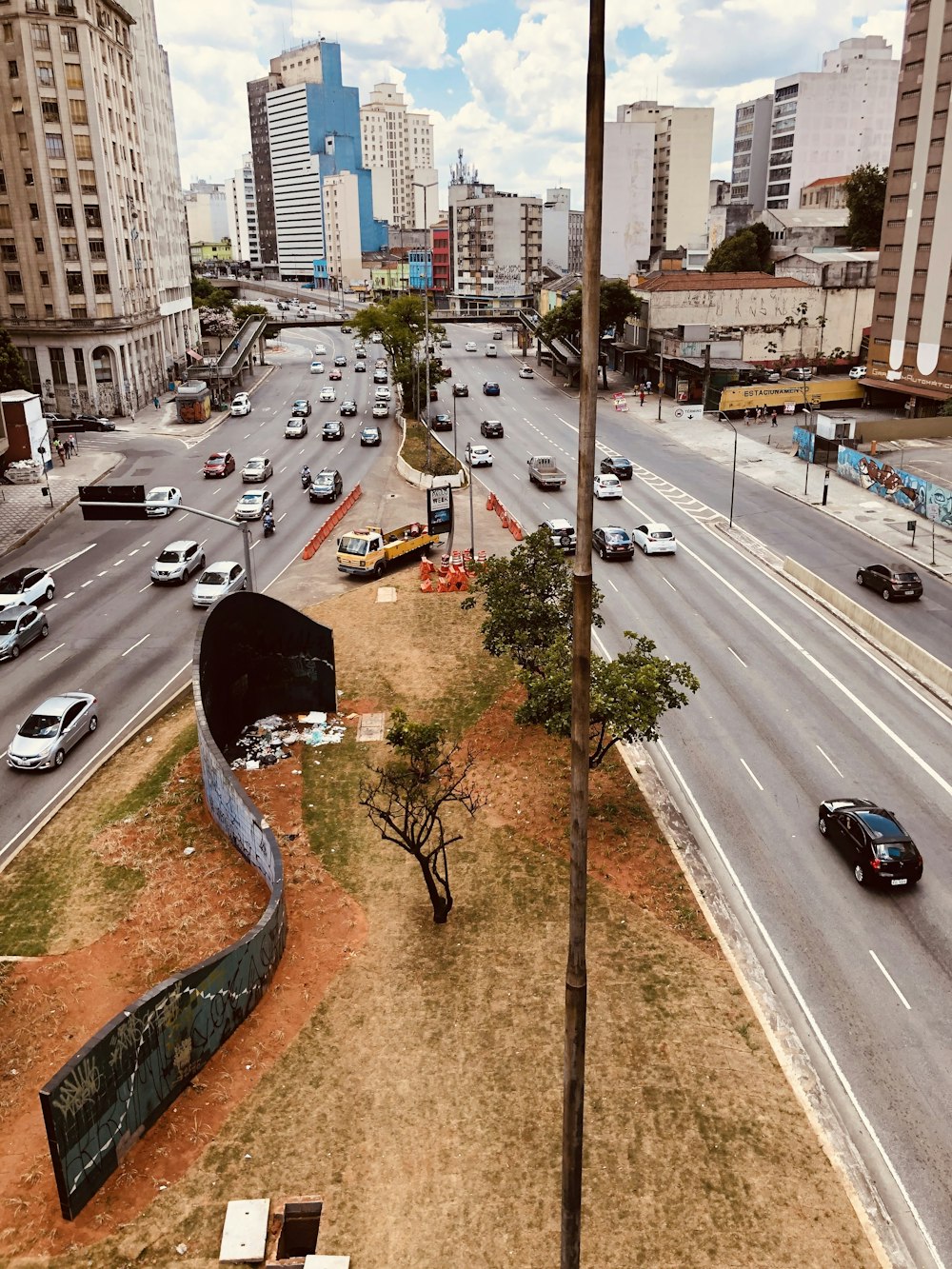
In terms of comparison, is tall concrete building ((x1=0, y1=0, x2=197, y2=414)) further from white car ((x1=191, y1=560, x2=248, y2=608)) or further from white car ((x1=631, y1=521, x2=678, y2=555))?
white car ((x1=631, y1=521, x2=678, y2=555))

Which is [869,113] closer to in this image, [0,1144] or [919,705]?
[919,705]

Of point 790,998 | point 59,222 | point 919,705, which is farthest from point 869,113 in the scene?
point 790,998

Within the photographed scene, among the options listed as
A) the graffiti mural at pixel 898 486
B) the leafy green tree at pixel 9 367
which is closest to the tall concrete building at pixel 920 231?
the graffiti mural at pixel 898 486

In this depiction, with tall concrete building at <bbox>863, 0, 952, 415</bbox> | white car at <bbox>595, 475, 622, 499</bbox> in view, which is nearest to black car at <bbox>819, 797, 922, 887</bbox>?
white car at <bbox>595, 475, 622, 499</bbox>

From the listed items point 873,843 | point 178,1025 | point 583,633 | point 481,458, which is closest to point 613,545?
point 481,458

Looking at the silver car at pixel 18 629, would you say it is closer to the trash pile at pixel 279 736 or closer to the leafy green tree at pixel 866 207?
the trash pile at pixel 279 736

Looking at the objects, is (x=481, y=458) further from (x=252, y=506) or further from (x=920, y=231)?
(x=920, y=231)
